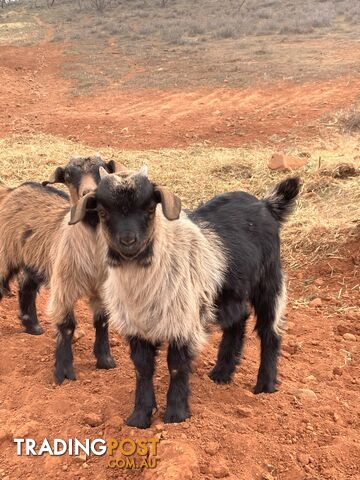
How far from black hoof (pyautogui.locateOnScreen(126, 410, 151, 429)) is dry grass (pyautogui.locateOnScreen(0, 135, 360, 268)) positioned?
4.01m

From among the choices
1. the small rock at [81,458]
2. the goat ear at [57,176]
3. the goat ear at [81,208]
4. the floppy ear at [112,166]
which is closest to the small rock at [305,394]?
the small rock at [81,458]

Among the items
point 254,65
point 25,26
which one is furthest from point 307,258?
point 25,26

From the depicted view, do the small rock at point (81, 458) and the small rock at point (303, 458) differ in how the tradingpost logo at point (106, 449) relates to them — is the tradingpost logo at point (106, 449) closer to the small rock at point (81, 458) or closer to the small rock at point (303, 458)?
the small rock at point (81, 458)

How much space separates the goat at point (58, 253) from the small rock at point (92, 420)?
83 centimetres

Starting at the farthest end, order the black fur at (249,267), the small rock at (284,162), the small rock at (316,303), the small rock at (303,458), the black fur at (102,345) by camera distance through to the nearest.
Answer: the small rock at (284,162)
the small rock at (316,303)
the black fur at (102,345)
the black fur at (249,267)
the small rock at (303,458)

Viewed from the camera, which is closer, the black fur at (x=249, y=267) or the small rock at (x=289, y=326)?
the black fur at (x=249, y=267)

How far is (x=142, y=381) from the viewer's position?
3.91 m

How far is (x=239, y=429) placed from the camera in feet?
12.5

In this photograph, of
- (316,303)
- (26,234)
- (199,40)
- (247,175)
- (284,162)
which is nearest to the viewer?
(26,234)

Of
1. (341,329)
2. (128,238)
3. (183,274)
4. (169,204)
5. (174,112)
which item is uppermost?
(169,204)

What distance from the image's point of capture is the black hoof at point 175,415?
12.7ft

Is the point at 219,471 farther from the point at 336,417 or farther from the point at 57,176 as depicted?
the point at 57,176

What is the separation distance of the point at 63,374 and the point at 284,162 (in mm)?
7099

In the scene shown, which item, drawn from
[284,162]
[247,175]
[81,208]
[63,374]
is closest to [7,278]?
[63,374]
